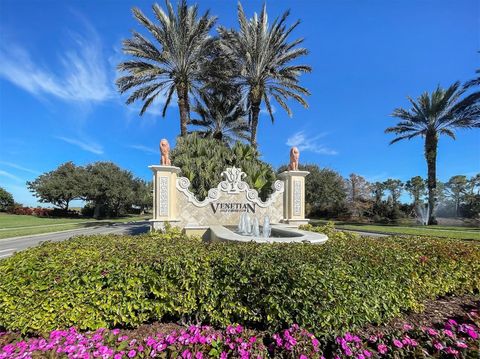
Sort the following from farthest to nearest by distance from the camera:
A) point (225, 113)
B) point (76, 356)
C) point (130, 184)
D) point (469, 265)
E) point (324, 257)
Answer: point (130, 184)
point (225, 113)
point (469, 265)
point (324, 257)
point (76, 356)

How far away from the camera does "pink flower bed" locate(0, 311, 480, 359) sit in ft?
8.52

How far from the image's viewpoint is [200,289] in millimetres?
3248

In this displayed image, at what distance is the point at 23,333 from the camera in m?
2.99

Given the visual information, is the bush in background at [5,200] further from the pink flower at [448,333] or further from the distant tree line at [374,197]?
the pink flower at [448,333]

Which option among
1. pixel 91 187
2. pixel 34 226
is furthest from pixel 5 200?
pixel 34 226

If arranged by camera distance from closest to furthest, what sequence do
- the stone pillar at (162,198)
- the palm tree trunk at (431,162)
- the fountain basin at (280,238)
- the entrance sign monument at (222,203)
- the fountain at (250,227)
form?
the fountain basin at (280,238), the fountain at (250,227), the stone pillar at (162,198), the entrance sign monument at (222,203), the palm tree trunk at (431,162)

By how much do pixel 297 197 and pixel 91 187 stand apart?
3090cm

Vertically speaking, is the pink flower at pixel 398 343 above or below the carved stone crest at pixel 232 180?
below

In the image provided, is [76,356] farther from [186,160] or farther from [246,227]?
[186,160]

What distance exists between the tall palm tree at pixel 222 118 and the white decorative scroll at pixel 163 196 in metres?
10.8

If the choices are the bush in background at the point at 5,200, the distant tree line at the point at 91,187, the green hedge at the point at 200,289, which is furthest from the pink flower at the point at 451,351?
the bush in background at the point at 5,200

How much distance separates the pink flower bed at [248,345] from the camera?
2.60 m

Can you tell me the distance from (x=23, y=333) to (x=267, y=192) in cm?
1173

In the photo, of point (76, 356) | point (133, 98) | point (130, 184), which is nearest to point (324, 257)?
point (76, 356)
